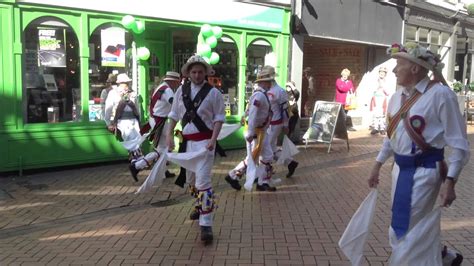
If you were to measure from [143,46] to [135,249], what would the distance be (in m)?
5.44

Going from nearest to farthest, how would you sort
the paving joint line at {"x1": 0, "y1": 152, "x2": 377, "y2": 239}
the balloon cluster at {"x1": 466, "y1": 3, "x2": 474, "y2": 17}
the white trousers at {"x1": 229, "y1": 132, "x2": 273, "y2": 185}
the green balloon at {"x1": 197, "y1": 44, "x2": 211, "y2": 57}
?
the paving joint line at {"x1": 0, "y1": 152, "x2": 377, "y2": 239} < the white trousers at {"x1": 229, "y1": 132, "x2": 273, "y2": 185} < the green balloon at {"x1": 197, "y1": 44, "x2": 211, "y2": 57} < the balloon cluster at {"x1": 466, "y1": 3, "x2": 474, "y2": 17}

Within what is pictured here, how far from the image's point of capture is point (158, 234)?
5273 mm

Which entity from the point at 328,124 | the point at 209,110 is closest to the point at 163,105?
the point at 209,110

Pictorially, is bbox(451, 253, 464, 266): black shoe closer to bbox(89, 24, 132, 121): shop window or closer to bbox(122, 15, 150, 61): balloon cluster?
bbox(89, 24, 132, 121): shop window

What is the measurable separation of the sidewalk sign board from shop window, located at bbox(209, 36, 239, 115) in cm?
180

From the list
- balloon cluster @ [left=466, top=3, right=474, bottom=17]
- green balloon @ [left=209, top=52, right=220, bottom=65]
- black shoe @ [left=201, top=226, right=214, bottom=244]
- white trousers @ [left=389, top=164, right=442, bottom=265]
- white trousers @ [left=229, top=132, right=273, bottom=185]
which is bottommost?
black shoe @ [left=201, top=226, right=214, bottom=244]

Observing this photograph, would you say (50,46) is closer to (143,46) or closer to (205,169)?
(143,46)

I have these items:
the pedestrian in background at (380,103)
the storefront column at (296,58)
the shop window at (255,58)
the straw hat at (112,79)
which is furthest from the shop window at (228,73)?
the pedestrian in background at (380,103)

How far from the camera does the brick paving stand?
4664mm

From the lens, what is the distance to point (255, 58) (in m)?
11.5

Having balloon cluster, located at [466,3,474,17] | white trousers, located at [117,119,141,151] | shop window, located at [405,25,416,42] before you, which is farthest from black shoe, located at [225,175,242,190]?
balloon cluster, located at [466,3,474,17]

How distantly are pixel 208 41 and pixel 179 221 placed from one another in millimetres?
4859

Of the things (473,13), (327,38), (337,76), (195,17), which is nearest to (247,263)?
(195,17)

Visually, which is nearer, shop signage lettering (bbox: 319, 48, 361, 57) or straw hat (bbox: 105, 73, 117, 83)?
straw hat (bbox: 105, 73, 117, 83)
